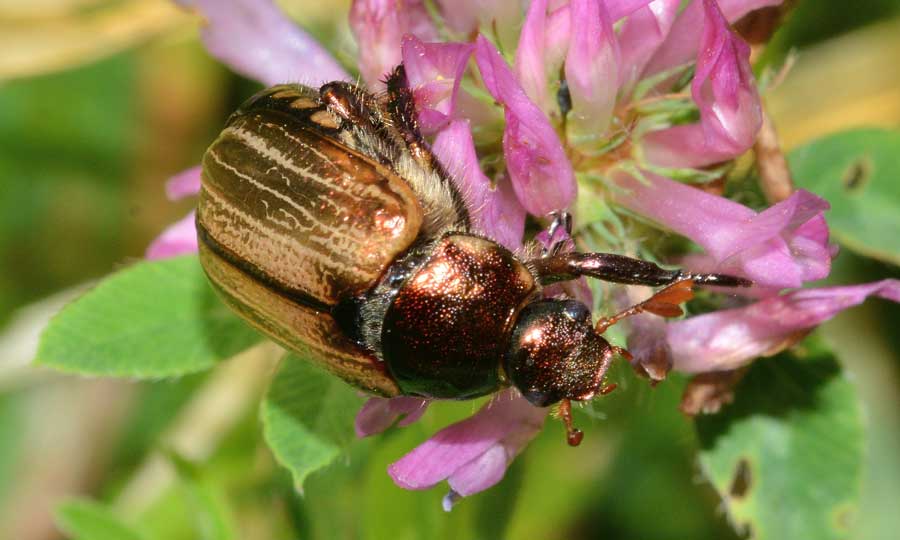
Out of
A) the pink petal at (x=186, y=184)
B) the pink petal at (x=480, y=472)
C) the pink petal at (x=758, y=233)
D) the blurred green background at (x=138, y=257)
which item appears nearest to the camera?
the pink petal at (x=758, y=233)

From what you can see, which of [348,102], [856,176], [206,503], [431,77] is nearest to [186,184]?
[348,102]

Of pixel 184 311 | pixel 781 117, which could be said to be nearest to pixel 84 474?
pixel 184 311

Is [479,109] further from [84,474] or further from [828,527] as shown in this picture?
[84,474]

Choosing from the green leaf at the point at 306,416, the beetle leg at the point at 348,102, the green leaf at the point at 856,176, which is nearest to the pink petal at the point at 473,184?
the beetle leg at the point at 348,102

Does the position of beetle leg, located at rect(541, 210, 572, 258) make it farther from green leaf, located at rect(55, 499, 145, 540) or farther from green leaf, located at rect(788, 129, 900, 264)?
green leaf, located at rect(55, 499, 145, 540)

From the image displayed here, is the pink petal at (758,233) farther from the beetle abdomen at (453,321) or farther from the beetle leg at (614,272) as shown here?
the beetle abdomen at (453,321)

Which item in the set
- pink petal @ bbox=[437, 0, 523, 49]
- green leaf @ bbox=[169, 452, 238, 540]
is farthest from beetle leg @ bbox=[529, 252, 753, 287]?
green leaf @ bbox=[169, 452, 238, 540]

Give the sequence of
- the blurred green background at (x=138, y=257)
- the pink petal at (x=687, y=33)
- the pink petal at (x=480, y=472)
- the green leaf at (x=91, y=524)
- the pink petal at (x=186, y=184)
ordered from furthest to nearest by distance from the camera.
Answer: the blurred green background at (x=138, y=257), the green leaf at (x=91, y=524), the pink petal at (x=186, y=184), the pink petal at (x=687, y=33), the pink petal at (x=480, y=472)

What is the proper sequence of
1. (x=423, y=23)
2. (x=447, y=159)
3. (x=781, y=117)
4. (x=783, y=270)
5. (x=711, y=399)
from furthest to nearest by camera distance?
(x=781, y=117), (x=423, y=23), (x=711, y=399), (x=447, y=159), (x=783, y=270)
